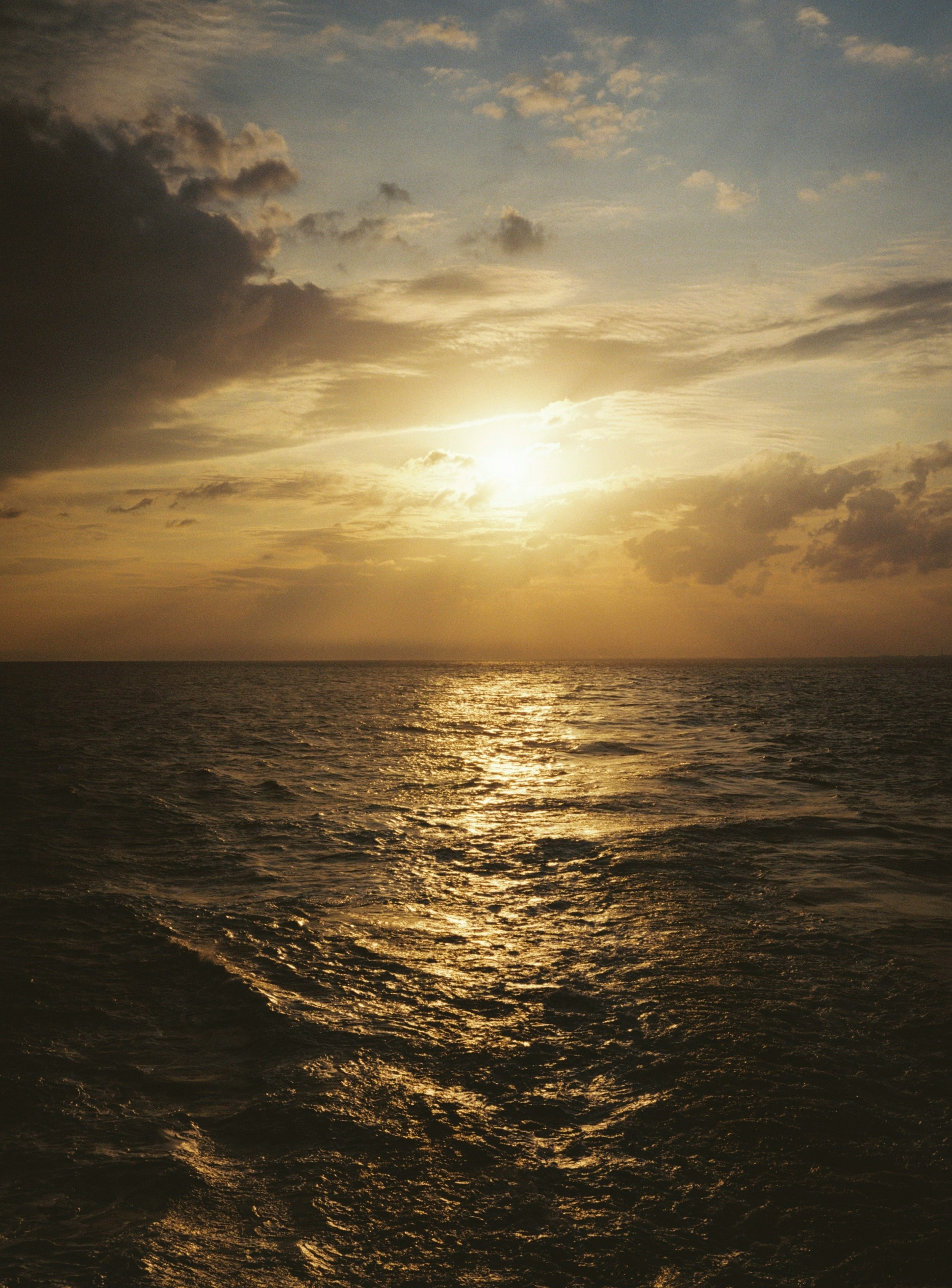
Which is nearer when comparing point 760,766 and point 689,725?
point 760,766

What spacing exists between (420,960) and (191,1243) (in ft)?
17.1

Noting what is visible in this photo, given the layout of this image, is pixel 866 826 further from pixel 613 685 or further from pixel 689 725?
pixel 613 685

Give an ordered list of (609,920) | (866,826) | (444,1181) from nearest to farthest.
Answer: (444,1181)
(609,920)
(866,826)

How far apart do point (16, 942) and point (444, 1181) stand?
7.76 metres

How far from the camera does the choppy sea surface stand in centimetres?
513

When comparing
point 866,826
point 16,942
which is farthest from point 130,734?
point 866,826

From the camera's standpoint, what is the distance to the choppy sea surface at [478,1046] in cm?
513

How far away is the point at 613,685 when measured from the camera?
10469cm

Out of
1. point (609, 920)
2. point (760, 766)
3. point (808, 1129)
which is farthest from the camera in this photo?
point (760, 766)

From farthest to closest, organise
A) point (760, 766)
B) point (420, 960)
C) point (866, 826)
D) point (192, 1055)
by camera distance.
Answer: point (760, 766), point (866, 826), point (420, 960), point (192, 1055)

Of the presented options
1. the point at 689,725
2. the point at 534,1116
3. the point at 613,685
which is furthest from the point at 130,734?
the point at 613,685

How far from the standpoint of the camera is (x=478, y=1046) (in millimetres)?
7785

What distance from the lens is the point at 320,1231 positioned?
516 cm

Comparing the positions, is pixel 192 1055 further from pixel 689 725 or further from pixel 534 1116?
pixel 689 725
